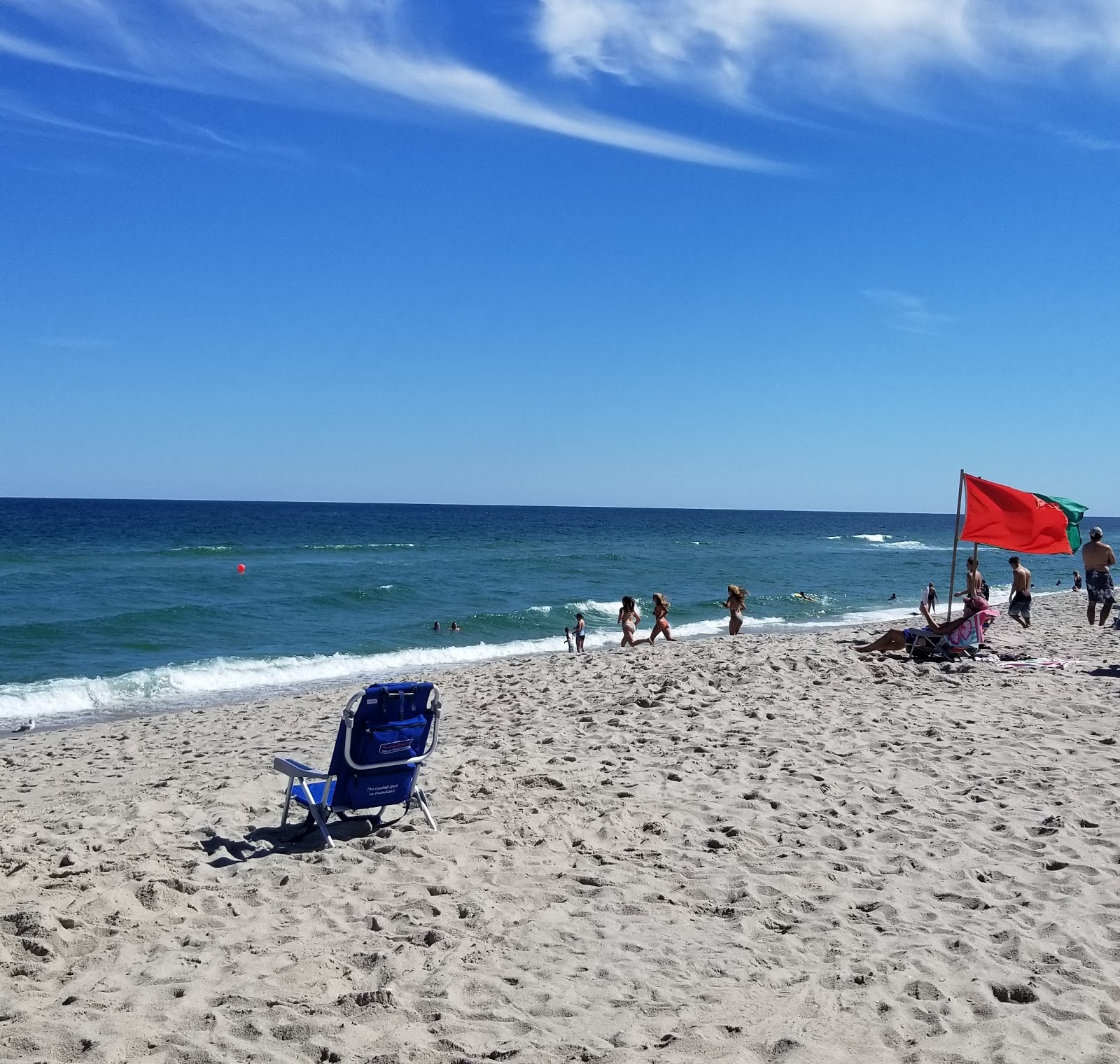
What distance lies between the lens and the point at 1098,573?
1631cm

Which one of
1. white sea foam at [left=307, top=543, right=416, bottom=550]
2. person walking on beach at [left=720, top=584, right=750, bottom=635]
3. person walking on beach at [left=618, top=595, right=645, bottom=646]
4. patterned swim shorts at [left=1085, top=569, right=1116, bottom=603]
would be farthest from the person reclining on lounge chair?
white sea foam at [left=307, top=543, right=416, bottom=550]

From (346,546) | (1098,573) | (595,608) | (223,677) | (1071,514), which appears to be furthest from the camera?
(346,546)

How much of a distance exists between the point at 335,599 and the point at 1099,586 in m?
19.6

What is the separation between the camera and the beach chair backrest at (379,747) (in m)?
5.74

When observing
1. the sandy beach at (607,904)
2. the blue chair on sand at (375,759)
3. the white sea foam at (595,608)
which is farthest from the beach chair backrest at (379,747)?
the white sea foam at (595,608)

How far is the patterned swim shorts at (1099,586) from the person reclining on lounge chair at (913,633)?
538 cm

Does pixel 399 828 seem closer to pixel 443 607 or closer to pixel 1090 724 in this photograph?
pixel 1090 724

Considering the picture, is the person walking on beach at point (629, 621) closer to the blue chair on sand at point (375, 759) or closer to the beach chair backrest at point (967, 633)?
the beach chair backrest at point (967, 633)

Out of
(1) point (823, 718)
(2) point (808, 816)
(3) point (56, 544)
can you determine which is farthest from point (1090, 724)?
(3) point (56, 544)

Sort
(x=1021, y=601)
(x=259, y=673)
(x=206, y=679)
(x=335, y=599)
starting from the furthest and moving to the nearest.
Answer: (x=335, y=599), (x=259, y=673), (x=206, y=679), (x=1021, y=601)

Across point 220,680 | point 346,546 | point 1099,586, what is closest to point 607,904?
point 220,680

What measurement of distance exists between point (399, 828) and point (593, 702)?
4320 millimetres

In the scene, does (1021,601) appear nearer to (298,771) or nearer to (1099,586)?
(1099,586)

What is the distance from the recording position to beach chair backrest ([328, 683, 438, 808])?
574cm
